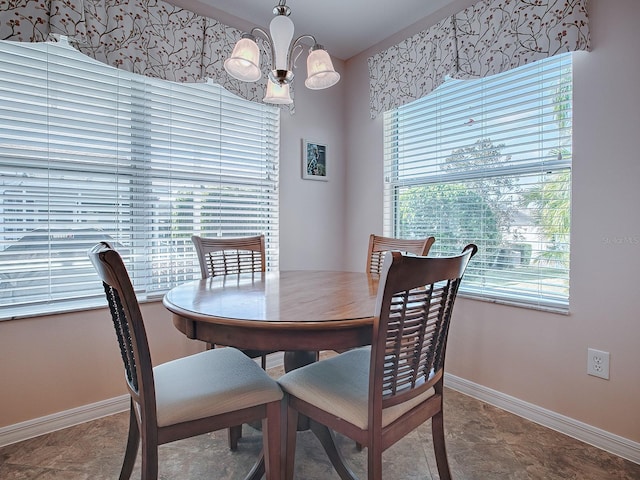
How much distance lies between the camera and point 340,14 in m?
2.56

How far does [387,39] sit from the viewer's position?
9.43 feet

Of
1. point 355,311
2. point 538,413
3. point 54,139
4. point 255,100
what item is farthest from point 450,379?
point 54,139

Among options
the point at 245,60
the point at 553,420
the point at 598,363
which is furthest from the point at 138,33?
the point at 553,420

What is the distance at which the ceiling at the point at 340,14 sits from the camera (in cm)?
242

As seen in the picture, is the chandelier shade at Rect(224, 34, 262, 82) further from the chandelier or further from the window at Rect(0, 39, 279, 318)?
the window at Rect(0, 39, 279, 318)

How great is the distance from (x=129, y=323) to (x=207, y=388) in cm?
36

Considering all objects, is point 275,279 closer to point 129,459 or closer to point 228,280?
point 228,280

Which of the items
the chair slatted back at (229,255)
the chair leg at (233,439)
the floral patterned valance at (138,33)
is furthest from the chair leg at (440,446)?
the floral patterned valance at (138,33)

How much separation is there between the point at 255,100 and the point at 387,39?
1167 millimetres

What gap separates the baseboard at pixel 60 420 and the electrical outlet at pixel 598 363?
2.53 meters

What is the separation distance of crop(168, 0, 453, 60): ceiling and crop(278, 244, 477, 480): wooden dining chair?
196cm

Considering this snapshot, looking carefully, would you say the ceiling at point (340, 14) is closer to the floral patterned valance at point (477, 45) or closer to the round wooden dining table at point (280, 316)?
the floral patterned valance at point (477, 45)

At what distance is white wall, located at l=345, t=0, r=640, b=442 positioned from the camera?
171 cm

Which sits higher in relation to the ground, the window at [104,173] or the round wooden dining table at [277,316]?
the window at [104,173]
